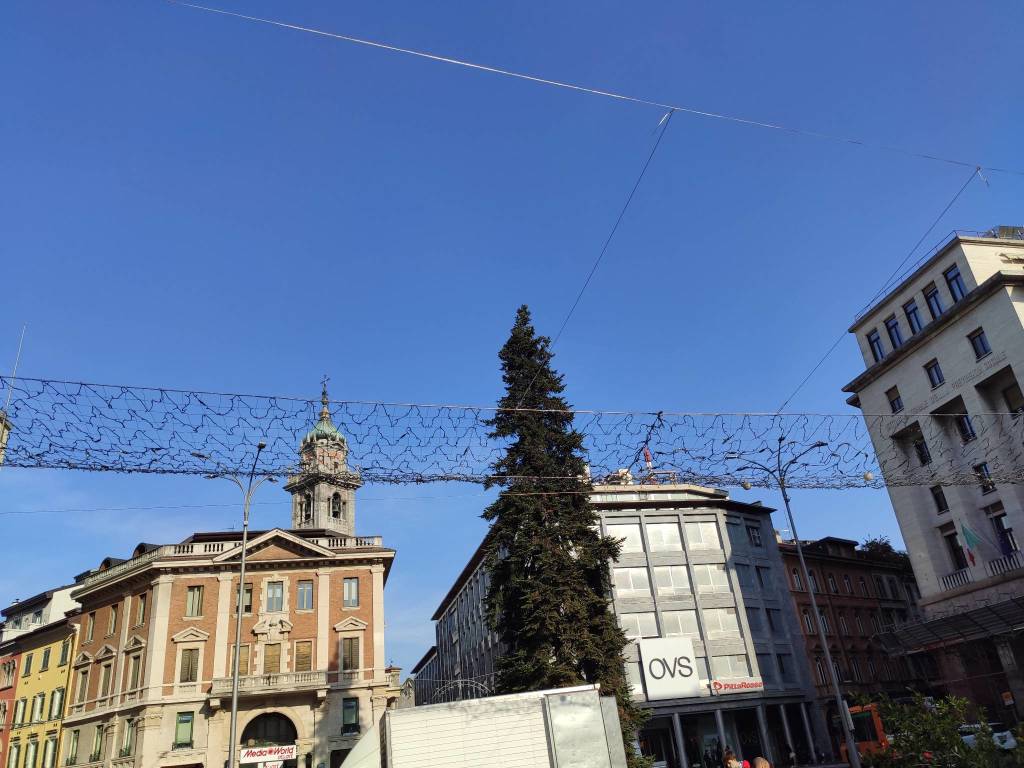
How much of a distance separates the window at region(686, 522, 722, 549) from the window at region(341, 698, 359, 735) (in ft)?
75.9

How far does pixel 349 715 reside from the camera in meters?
39.0

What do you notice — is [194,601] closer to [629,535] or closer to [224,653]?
[224,653]

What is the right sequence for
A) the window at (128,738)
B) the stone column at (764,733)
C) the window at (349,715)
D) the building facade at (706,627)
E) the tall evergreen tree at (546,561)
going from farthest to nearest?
1. the stone column at (764,733)
2. the building facade at (706,627)
3. the window at (349,715)
4. the window at (128,738)
5. the tall evergreen tree at (546,561)

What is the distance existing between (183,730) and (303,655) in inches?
264

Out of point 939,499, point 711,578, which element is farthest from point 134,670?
point 939,499

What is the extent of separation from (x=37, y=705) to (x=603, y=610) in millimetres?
42090

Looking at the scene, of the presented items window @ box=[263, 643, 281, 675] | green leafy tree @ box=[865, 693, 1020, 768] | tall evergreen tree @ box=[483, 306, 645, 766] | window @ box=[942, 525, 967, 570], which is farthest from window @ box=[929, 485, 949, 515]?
window @ box=[263, 643, 281, 675]

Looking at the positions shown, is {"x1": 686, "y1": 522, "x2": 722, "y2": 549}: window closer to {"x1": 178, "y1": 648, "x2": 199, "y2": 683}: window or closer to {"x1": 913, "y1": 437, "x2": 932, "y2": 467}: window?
{"x1": 913, "y1": 437, "x2": 932, "y2": 467}: window

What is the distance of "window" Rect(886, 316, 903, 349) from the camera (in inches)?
1609

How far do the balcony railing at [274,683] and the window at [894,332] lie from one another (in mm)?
36709

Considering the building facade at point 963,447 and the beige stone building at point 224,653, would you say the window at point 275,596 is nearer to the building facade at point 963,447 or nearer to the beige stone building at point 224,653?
the beige stone building at point 224,653

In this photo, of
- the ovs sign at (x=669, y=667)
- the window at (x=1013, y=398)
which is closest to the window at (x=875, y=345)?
the window at (x=1013, y=398)

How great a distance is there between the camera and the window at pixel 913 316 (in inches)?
1552

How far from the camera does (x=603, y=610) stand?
28.3 m
